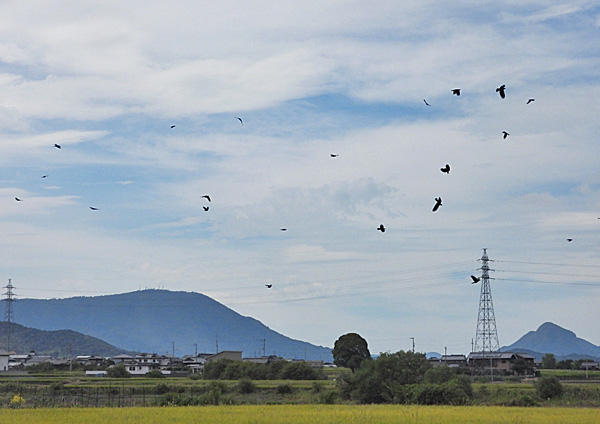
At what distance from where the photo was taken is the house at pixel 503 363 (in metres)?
92.1

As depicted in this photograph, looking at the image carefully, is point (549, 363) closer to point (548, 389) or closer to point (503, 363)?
point (503, 363)

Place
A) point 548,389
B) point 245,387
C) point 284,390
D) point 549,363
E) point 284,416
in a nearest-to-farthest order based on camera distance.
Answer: point 284,416, point 548,389, point 284,390, point 245,387, point 549,363

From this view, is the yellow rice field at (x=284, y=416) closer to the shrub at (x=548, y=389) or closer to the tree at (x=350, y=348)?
the shrub at (x=548, y=389)

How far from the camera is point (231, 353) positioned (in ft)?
442

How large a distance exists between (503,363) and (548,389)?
4352cm

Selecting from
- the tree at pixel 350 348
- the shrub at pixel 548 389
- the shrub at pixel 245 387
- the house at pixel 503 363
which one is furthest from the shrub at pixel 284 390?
the tree at pixel 350 348

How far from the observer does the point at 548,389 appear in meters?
54.0

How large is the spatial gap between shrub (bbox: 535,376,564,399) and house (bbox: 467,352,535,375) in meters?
35.1

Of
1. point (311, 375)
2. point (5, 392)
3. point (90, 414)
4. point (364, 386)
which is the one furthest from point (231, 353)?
point (90, 414)

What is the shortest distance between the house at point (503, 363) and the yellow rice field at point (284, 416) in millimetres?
54165

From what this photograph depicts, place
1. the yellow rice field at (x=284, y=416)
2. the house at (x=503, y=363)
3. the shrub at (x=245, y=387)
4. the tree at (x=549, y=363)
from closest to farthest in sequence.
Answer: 1. the yellow rice field at (x=284, y=416)
2. the shrub at (x=245, y=387)
3. the house at (x=503, y=363)
4. the tree at (x=549, y=363)

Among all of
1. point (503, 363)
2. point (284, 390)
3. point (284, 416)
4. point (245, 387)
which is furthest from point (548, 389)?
point (503, 363)

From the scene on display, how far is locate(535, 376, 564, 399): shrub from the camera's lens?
2109 inches

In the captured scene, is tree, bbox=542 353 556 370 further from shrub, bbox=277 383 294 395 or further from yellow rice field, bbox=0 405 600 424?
yellow rice field, bbox=0 405 600 424
